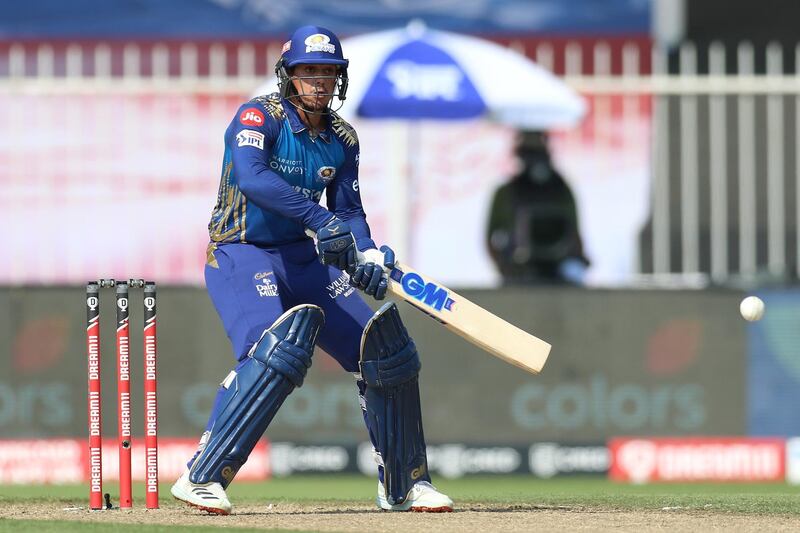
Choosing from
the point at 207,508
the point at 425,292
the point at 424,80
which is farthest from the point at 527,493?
the point at 424,80

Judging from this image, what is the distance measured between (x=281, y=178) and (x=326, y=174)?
0.31 metres

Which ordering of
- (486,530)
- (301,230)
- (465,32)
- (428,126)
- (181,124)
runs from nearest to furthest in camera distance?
(486,530) < (301,230) < (181,124) < (428,126) < (465,32)

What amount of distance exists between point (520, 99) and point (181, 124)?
2245 millimetres

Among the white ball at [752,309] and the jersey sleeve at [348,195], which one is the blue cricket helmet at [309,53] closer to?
the jersey sleeve at [348,195]

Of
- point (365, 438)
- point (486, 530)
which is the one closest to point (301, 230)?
point (486, 530)

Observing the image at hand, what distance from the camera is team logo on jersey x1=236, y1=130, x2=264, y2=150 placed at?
7.01m

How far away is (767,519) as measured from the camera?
729 centimetres

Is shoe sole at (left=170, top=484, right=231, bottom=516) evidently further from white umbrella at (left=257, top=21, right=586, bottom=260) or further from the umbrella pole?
the umbrella pole

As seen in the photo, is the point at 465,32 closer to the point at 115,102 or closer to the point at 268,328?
the point at 115,102

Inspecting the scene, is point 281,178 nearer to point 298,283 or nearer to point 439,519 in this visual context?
point 298,283

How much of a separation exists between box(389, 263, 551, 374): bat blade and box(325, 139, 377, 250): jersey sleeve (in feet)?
1.00

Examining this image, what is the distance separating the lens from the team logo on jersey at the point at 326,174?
7.24m

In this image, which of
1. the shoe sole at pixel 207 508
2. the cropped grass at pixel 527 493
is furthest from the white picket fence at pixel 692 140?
the shoe sole at pixel 207 508

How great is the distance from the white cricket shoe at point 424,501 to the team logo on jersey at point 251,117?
151cm
